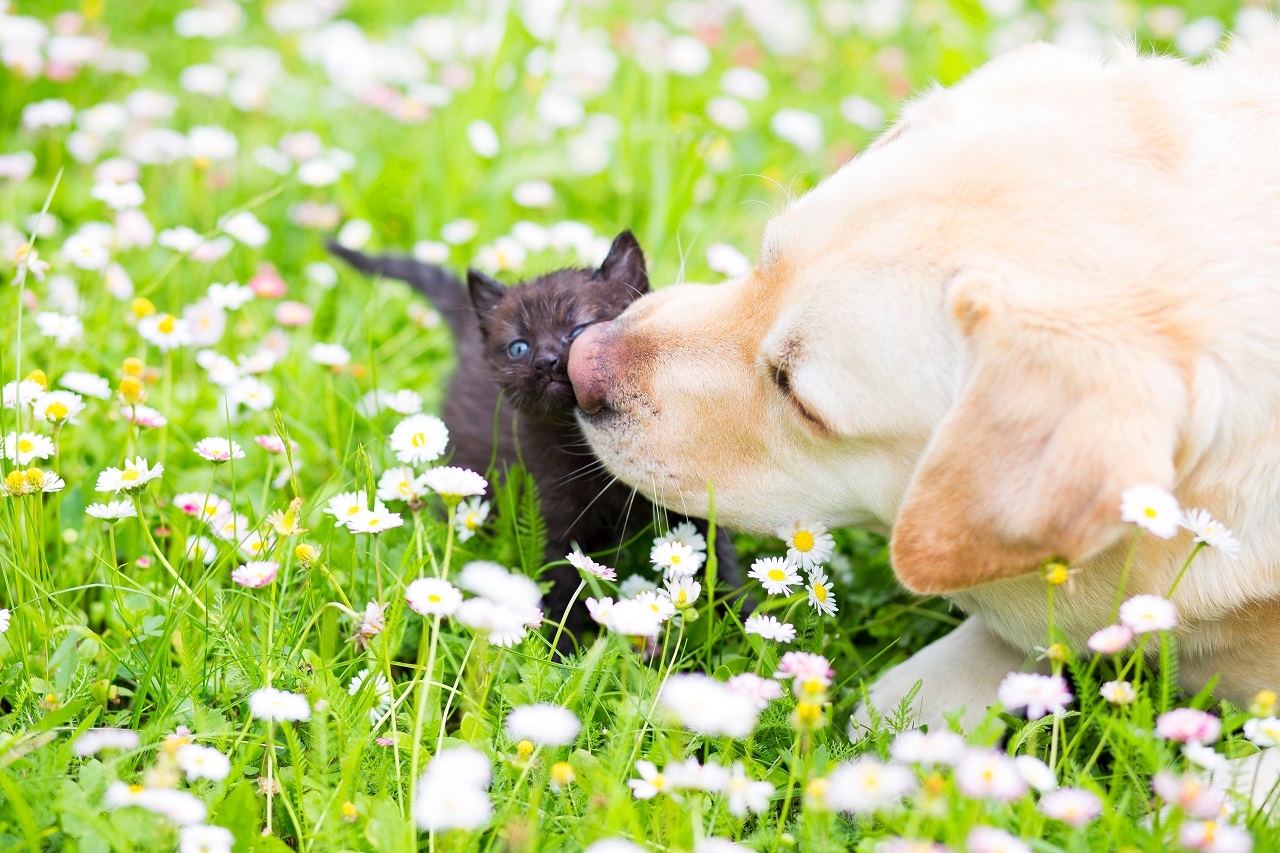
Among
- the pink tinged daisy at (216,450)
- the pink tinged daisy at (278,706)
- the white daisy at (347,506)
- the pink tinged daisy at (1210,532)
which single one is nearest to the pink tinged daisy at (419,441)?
the white daisy at (347,506)

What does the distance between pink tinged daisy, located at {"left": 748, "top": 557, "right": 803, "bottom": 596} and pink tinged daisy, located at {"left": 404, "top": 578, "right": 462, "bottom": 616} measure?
0.65 meters

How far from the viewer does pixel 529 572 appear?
2.73 m

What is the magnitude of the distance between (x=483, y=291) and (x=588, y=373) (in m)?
0.68

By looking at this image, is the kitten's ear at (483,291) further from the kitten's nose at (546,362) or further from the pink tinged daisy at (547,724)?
the pink tinged daisy at (547,724)

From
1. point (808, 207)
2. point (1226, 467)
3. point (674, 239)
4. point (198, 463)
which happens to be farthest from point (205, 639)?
point (674, 239)

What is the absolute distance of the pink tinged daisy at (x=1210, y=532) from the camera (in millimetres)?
2035

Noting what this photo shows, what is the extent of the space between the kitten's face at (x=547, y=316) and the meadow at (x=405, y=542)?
0.75ft

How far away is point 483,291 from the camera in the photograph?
3227 mm

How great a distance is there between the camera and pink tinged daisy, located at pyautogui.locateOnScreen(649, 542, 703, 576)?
238cm

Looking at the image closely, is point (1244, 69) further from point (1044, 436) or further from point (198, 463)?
point (198, 463)

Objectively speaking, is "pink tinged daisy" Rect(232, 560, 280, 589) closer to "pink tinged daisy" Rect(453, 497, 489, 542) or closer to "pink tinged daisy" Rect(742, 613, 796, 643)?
"pink tinged daisy" Rect(453, 497, 489, 542)

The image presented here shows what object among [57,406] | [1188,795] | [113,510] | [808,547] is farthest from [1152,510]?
[57,406]

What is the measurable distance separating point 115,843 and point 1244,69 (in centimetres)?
296

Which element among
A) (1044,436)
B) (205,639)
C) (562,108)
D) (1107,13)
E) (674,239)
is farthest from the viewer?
(1107,13)
